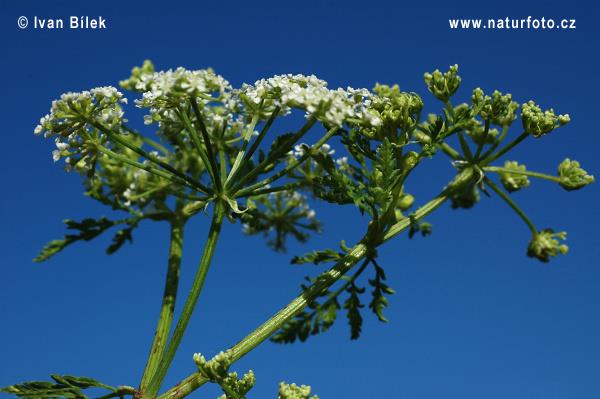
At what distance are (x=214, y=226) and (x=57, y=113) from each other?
5.14 ft

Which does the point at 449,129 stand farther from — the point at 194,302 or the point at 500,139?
the point at 194,302

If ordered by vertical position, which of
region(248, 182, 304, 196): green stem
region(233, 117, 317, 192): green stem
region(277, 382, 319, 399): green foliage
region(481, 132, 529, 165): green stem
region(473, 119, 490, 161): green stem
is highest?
region(233, 117, 317, 192): green stem

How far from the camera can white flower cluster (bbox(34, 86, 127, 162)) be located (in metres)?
5.32

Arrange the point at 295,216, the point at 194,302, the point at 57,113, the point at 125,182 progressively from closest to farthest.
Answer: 1. the point at 194,302
2. the point at 57,113
3. the point at 125,182
4. the point at 295,216

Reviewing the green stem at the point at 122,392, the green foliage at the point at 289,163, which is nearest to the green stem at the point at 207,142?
the green foliage at the point at 289,163

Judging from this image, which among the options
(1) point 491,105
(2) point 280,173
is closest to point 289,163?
(2) point 280,173

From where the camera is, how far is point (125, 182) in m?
7.53

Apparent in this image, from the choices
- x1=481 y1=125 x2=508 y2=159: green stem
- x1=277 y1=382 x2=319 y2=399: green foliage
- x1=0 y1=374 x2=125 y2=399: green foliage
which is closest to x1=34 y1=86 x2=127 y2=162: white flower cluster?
x1=0 y1=374 x2=125 y2=399: green foliage

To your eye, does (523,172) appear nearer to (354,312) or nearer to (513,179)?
(513,179)

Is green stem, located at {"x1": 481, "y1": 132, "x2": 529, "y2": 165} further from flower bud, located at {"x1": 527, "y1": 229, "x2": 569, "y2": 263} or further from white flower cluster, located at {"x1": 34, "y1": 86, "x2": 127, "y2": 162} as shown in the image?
white flower cluster, located at {"x1": 34, "y1": 86, "x2": 127, "y2": 162}

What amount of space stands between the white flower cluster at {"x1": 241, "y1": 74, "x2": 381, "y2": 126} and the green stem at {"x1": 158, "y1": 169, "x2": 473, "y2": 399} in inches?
41.8

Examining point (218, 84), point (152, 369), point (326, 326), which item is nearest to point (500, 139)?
point (326, 326)

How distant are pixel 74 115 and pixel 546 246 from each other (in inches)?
183

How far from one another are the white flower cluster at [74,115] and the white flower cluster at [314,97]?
113 centimetres
